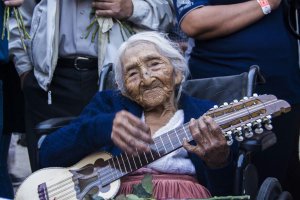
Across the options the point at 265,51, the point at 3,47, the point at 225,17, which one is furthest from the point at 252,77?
the point at 3,47

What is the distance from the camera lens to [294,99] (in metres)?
4.36

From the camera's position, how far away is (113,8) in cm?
477

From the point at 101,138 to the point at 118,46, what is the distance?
1.23 meters

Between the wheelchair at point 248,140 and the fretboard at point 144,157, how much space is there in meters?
0.28

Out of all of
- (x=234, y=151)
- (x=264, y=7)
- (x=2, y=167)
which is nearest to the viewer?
(x=234, y=151)

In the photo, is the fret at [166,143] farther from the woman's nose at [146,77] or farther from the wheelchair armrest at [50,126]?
the wheelchair armrest at [50,126]

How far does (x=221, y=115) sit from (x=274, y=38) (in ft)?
3.39

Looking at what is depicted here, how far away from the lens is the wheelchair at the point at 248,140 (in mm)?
3508

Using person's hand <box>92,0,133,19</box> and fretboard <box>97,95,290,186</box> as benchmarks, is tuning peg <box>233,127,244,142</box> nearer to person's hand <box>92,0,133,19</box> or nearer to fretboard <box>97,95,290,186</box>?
fretboard <box>97,95,290,186</box>

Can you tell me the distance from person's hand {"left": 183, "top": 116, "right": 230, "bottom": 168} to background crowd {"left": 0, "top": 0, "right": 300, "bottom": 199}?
102cm

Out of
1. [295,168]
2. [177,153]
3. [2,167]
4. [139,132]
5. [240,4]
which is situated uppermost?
[240,4]

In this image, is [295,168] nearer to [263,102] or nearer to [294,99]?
[294,99]

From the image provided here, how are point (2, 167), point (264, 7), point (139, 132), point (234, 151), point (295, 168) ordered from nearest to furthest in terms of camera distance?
point (139, 132)
point (234, 151)
point (264, 7)
point (295, 168)
point (2, 167)

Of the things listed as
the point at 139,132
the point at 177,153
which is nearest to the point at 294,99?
the point at 177,153
